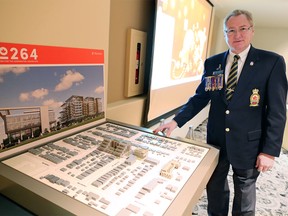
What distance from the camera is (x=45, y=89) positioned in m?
0.98

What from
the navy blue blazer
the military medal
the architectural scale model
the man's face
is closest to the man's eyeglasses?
the man's face

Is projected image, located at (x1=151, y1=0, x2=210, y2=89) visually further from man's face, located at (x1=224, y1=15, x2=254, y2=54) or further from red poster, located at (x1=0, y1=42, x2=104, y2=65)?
red poster, located at (x1=0, y1=42, x2=104, y2=65)

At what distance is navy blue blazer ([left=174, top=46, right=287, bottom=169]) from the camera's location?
4.04 feet

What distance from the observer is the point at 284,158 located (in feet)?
9.79

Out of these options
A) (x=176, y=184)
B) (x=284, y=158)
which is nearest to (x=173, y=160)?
(x=176, y=184)

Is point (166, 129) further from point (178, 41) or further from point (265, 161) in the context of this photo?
point (178, 41)

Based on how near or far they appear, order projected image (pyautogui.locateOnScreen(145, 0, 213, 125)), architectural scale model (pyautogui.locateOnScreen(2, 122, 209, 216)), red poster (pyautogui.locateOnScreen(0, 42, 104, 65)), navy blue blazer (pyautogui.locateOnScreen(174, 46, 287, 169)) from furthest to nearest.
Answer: projected image (pyautogui.locateOnScreen(145, 0, 213, 125))
navy blue blazer (pyautogui.locateOnScreen(174, 46, 287, 169))
red poster (pyautogui.locateOnScreen(0, 42, 104, 65))
architectural scale model (pyautogui.locateOnScreen(2, 122, 209, 216))

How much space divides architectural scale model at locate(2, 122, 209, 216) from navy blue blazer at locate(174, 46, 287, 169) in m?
0.33

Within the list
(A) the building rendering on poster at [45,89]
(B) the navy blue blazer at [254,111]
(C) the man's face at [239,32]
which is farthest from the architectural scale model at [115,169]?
(C) the man's face at [239,32]

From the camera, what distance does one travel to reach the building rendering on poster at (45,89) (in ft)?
2.75

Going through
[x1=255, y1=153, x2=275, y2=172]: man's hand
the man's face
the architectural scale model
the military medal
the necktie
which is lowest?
[x1=255, y1=153, x2=275, y2=172]: man's hand

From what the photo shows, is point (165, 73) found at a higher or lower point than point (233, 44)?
lower

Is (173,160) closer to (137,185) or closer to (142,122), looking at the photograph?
(137,185)

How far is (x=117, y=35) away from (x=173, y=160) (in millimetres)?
964
